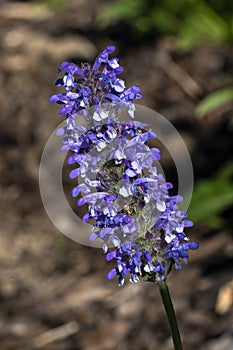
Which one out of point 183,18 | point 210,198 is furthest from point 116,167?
point 183,18

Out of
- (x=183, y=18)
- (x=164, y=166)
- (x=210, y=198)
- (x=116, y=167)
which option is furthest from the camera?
(x=183, y=18)

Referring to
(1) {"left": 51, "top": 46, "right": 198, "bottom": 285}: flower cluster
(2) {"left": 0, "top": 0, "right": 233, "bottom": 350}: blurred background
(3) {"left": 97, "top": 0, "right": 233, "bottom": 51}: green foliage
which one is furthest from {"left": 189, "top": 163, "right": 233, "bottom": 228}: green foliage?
(1) {"left": 51, "top": 46, "right": 198, "bottom": 285}: flower cluster

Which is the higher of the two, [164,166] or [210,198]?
[164,166]

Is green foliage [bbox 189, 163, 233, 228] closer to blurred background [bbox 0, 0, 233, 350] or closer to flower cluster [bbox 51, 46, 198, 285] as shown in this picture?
blurred background [bbox 0, 0, 233, 350]

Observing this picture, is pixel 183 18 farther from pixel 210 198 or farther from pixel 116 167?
pixel 116 167

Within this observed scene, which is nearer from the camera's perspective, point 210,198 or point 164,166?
point 210,198

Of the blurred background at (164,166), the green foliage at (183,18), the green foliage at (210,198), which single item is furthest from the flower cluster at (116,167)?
the green foliage at (183,18)

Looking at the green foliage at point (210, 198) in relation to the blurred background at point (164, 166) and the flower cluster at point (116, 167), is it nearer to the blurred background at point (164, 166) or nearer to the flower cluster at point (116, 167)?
the blurred background at point (164, 166)

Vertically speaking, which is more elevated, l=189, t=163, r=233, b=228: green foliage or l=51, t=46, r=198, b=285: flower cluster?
l=189, t=163, r=233, b=228: green foliage
